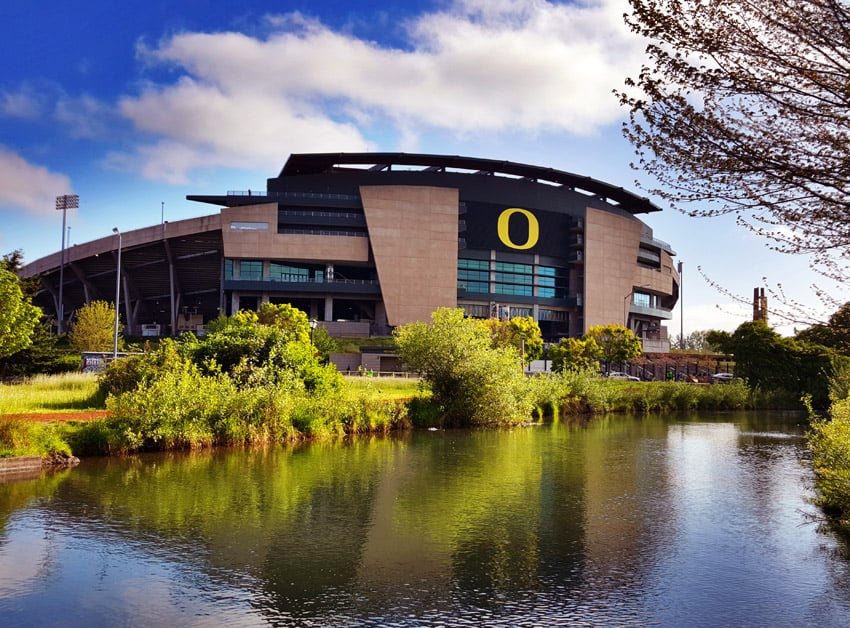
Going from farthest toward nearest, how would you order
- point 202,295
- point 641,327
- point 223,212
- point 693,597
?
point 641,327 → point 202,295 → point 223,212 → point 693,597

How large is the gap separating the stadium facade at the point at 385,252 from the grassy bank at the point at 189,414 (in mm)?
51885

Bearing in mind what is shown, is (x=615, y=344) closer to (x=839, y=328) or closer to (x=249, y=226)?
(x=249, y=226)

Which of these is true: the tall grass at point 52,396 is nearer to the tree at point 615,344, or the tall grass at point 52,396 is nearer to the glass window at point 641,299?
the tree at point 615,344

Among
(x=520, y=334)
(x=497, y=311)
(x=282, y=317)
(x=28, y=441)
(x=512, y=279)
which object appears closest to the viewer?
(x=28, y=441)

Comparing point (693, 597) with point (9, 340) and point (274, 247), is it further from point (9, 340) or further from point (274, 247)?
point (274, 247)

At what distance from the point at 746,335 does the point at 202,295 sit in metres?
77.0

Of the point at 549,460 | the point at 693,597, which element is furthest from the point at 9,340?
the point at 693,597

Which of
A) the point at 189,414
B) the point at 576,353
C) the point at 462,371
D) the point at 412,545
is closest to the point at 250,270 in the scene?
the point at 576,353

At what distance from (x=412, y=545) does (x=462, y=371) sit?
2178 centimetres

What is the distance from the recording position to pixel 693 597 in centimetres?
1057

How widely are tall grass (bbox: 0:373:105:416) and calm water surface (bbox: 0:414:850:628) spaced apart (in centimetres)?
645

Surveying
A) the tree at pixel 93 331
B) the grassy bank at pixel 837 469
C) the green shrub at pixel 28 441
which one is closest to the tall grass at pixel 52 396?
the green shrub at pixel 28 441

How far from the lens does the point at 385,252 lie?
90.2 meters

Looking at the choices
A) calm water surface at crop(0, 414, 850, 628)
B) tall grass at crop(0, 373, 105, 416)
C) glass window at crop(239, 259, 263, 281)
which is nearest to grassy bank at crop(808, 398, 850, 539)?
calm water surface at crop(0, 414, 850, 628)
